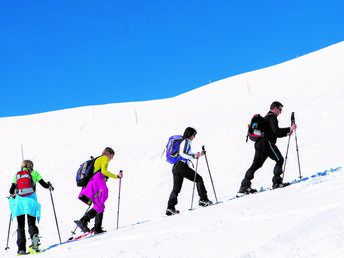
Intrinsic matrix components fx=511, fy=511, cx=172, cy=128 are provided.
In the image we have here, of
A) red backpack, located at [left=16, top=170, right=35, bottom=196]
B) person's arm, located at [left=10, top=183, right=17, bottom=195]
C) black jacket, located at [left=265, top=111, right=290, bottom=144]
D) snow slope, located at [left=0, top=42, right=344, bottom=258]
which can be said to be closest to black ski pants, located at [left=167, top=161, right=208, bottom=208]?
snow slope, located at [left=0, top=42, right=344, bottom=258]

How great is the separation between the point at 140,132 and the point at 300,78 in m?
9.26

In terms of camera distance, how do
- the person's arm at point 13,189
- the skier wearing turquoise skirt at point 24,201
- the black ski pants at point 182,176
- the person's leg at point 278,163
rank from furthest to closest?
1. the black ski pants at point 182,176
2. the person's leg at point 278,163
3. the person's arm at point 13,189
4. the skier wearing turquoise skirt at point 24,201

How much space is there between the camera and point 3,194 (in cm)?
1639

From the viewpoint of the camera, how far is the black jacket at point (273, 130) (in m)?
8.48

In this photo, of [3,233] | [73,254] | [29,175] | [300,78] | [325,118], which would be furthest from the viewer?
[300,78]

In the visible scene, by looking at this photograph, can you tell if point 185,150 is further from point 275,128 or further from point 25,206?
point 25,206

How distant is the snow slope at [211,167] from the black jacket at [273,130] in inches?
40.7

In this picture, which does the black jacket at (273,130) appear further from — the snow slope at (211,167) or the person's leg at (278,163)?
the snow slope at (211,167)

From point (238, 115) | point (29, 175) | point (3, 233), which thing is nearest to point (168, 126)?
point (238, 115)

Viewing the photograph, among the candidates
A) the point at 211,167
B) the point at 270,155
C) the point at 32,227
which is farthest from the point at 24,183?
the point at 211,167

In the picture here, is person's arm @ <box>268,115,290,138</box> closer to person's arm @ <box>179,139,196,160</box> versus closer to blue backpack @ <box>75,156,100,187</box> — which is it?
person's arm @ <box>179,139,196,160</box>

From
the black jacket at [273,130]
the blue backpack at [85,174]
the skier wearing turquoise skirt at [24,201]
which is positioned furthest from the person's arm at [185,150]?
the skier wearing turquoise skirt at [24,201]

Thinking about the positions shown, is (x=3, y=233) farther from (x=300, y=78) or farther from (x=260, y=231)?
(x=300, y=78)

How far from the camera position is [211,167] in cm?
1395
